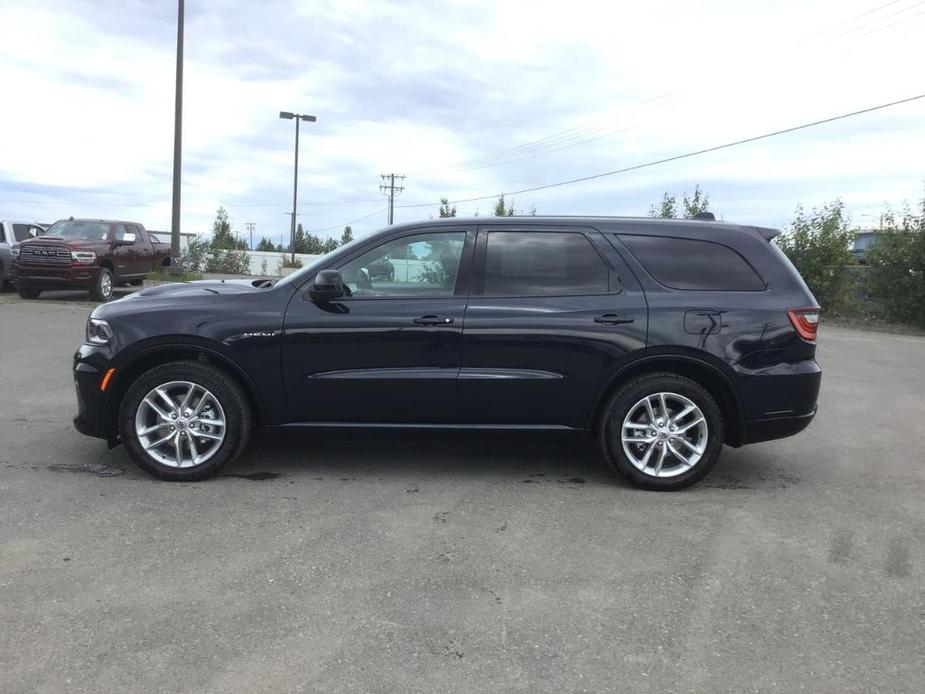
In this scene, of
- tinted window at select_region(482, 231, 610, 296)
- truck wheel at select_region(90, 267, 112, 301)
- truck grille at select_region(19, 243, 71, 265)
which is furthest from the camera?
truck wheel at select_region(90, 267, 112, 301)

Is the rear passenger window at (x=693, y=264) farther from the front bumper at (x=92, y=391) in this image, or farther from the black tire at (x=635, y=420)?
the front bumper at (x=92, y=391)

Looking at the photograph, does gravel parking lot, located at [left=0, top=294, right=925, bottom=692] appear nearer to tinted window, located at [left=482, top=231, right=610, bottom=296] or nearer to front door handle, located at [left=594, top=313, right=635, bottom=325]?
front door handle, located at [left=594, top=313, right=635, bottom=325]

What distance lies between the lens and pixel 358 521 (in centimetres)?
403

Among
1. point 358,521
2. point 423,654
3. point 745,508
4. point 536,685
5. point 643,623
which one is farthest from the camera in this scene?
point 745,508

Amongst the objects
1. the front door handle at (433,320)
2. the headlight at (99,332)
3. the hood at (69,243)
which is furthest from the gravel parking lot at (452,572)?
the hood at (69,243)

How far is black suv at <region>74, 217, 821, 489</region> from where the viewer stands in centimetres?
455

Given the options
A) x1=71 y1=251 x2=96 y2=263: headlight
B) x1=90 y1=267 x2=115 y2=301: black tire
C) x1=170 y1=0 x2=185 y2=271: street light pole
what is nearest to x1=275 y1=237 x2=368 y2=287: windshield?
x1=71 y1=251 x2=96 y2=263: headlight

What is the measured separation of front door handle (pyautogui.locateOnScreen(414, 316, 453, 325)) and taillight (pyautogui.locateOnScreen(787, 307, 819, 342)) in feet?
7.03

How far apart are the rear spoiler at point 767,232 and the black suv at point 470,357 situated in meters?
0.21

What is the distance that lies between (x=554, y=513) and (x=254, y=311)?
7.26 ft

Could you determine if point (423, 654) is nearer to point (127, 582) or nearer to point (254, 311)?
point (127, 582)

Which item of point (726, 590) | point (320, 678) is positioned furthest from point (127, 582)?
point (726, 590)

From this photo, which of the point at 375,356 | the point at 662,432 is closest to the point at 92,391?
the point at 375,356

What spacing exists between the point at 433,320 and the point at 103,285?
1417 cm
